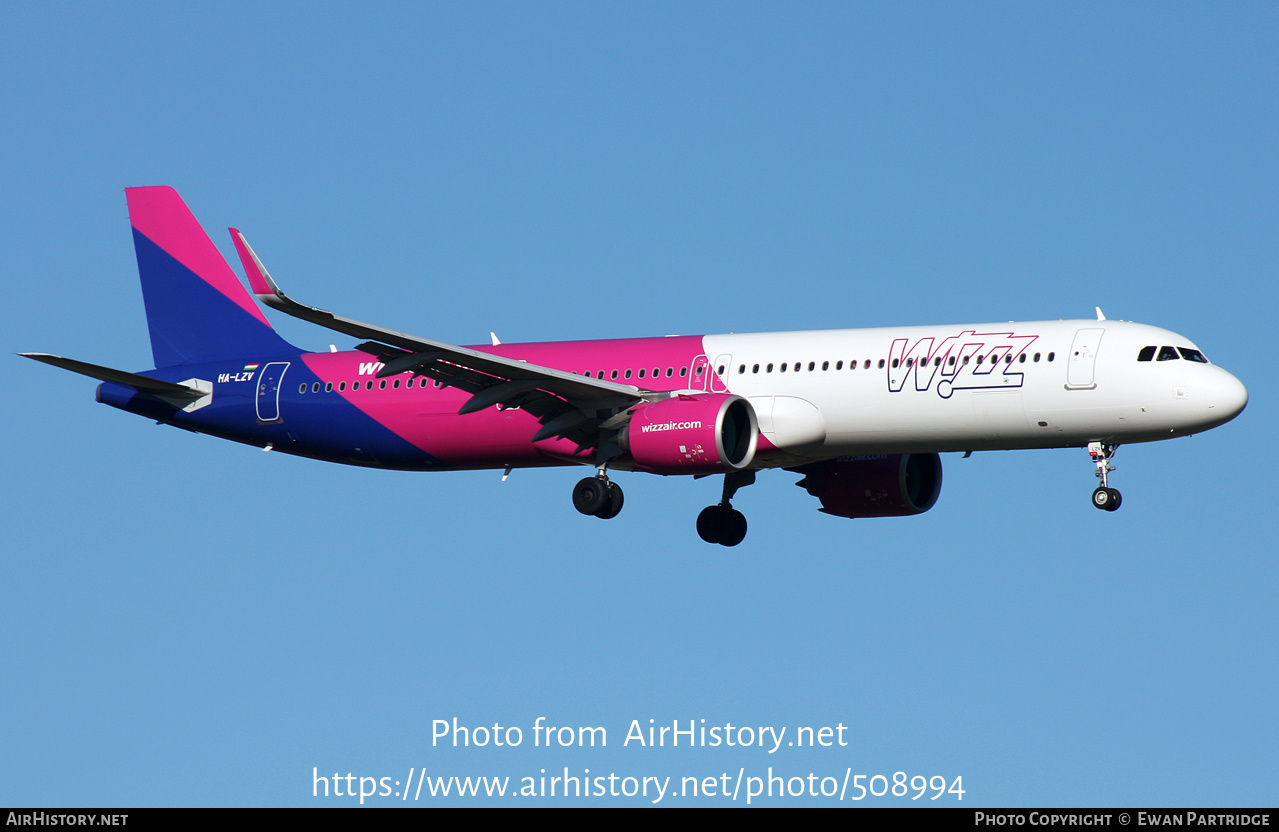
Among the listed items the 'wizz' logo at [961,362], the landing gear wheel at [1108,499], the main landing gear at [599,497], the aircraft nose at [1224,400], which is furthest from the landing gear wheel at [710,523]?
the aircraft nose at [1224,400]

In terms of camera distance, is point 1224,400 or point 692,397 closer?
point 1224,400

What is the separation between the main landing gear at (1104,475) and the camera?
3738cm

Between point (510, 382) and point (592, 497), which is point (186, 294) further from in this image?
point (592, 497)

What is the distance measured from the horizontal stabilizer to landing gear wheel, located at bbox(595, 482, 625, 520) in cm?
1232

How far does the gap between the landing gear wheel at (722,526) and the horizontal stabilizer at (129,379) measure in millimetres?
13768

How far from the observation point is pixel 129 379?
148 ft

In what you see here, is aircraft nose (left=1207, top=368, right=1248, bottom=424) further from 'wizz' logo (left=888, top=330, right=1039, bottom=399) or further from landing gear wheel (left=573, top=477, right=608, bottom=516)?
landing gear wheel (left=573, top=477, right=608, bottom=516)

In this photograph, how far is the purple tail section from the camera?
1873 inches

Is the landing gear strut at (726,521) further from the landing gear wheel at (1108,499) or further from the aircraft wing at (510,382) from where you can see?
the landing gear wheel at (1108,499)

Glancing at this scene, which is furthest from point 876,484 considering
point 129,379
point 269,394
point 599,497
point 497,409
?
point 129,379

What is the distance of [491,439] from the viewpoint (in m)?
42.5

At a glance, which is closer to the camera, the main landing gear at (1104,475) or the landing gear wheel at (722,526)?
the main landing gear at (1104,475)

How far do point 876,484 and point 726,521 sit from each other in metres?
4.08

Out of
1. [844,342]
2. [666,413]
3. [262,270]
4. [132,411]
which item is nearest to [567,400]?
[666,413]
